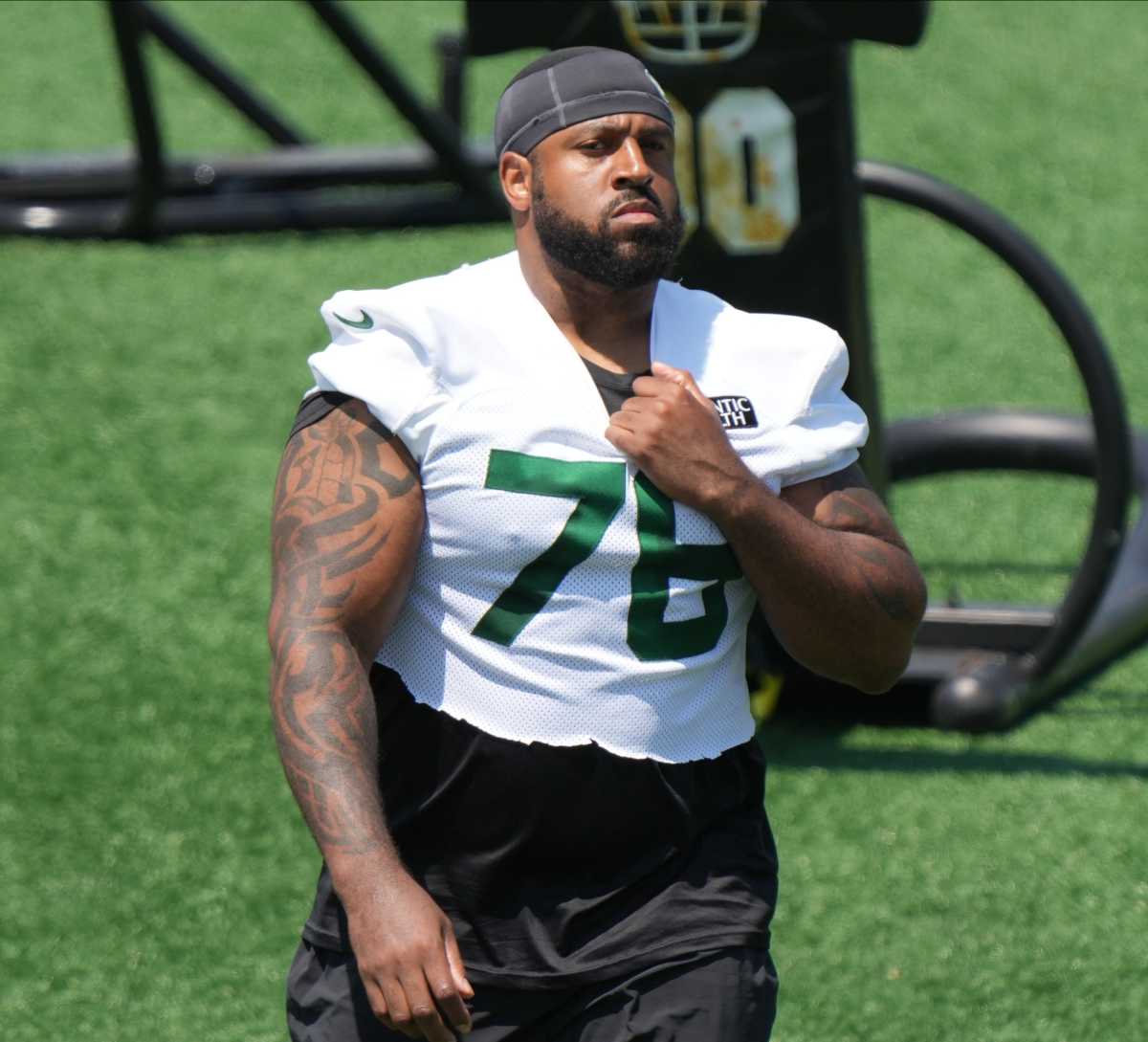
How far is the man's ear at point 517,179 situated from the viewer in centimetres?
302

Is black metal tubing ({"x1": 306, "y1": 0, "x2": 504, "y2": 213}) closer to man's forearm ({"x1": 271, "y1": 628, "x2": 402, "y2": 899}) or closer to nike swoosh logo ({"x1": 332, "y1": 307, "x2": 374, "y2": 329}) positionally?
nike swoosh logo ({"x1": 332, "y1": 307, "x2": 374, "y2": 329})

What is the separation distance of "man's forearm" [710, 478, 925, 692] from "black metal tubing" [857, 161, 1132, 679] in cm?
221

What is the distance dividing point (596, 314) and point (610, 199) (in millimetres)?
161

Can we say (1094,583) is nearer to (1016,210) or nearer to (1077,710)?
(1077,710)

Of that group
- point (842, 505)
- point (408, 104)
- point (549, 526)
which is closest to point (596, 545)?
point (549, 526)

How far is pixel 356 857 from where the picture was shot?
265 centimetres

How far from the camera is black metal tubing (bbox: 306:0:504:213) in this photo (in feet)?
23.4

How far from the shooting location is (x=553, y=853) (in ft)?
9.52

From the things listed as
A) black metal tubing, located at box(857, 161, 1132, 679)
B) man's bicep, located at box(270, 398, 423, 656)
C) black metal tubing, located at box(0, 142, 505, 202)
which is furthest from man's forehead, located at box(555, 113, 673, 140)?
black metal tubing, located at box(0, 142, 505, 202)

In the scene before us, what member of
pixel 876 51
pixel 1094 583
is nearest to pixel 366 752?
pixel 1094 583

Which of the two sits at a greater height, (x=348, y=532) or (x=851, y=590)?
(x=348, y=532)

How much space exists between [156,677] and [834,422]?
318cm

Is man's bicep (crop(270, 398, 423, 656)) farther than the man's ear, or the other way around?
the man's ear

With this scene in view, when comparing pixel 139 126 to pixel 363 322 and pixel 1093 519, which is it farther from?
pixel 363 322
